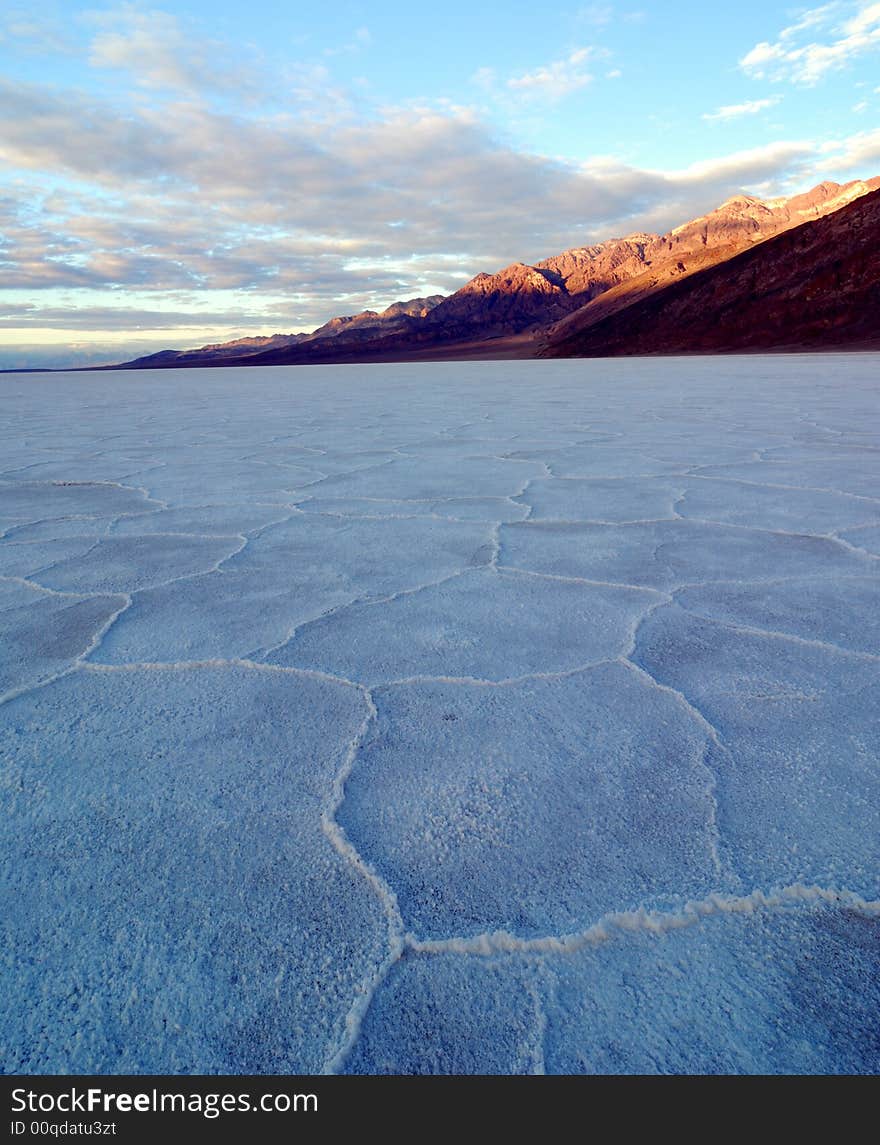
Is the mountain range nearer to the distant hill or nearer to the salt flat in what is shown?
the distant hill

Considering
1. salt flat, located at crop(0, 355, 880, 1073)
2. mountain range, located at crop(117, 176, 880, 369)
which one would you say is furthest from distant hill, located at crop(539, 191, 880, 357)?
salt flat, located at crop(0, 355, 880, 1073)

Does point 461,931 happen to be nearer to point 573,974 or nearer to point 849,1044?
point 573,974

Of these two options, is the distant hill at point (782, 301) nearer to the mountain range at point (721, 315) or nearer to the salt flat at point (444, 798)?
the mountain range at point (721, 315)

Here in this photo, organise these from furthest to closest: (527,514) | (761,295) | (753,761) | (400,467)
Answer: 1. (761,295)
2. (400,467)
3. (527,514)
4. (753,761)

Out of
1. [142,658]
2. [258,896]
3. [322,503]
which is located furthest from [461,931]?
[322,503]

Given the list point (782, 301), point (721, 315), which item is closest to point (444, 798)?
point (782, 301)

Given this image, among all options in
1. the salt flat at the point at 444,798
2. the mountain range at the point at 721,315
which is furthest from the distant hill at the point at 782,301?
the salt flat at the point at 444,798
